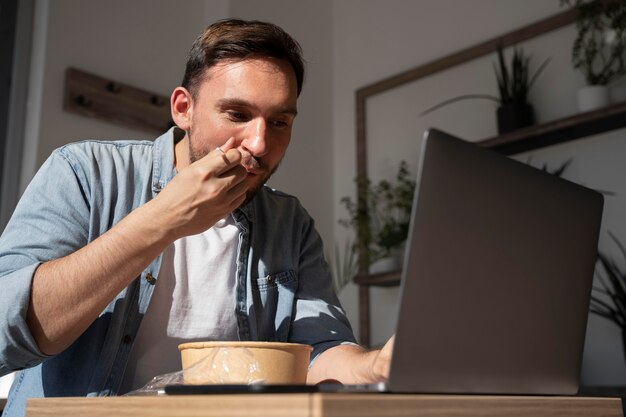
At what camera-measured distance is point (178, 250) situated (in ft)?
4.36

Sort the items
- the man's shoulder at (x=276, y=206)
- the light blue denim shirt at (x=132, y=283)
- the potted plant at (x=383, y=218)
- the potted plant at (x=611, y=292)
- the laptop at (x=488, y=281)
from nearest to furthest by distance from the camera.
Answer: the laptop at (x=488, y=281) → the light blue denim shirt at (x=132, y=283) → the man's shoulder at (x=276, y=206) → the potted plant at (x=611, y=292) → the potted plant at (x=383, y=218)

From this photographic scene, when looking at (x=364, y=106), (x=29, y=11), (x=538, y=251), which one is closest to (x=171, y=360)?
(x=538, y=251)

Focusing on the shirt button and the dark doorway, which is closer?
the shirt button

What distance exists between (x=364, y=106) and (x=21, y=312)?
9.54 feet

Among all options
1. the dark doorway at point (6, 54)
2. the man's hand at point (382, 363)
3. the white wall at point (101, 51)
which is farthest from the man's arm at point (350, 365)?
the dark doorway at point (6, 54)

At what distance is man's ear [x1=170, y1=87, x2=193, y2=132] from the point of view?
4.61ft

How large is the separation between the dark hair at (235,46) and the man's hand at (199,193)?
1.32 feet

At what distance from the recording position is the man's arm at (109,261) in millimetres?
904

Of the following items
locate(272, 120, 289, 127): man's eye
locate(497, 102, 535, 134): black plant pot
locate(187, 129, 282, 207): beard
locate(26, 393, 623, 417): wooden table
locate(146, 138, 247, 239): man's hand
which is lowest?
locate(26, 393, 623, 417): wooden table

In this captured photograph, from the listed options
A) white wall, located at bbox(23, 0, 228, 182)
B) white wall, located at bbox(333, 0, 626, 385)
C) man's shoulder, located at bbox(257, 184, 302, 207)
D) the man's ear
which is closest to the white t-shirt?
man's shoulder, located at bbox(257, 184, 302, 207)

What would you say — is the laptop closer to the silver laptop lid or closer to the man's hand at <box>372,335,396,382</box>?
the silver laptop lid

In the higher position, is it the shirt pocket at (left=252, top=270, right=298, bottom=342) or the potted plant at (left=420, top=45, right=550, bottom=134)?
the potted plant at (left=420, top=45, right=550, bottom=134)

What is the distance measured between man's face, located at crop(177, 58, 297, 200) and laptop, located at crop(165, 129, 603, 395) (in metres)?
0.57

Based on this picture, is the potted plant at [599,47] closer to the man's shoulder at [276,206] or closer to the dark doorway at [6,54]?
the man's shoulder at [276,206]
